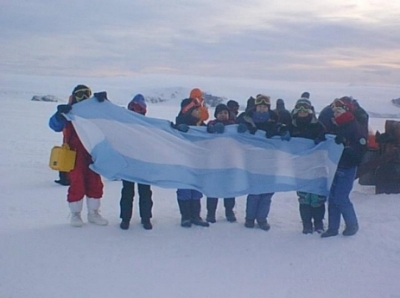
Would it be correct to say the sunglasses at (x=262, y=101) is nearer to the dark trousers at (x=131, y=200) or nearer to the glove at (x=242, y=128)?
the glove at (x=242, y=128)

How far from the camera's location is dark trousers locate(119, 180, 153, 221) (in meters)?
7.11

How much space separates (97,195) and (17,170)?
18.2 ft

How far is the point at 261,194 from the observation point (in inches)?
287

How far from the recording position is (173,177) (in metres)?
7.14

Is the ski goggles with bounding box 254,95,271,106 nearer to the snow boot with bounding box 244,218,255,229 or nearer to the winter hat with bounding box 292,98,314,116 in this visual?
the winter hat with bounding box 292,98,314,116

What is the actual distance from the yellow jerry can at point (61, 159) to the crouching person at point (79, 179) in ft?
0.34

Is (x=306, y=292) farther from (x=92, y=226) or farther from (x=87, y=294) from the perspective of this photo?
(x=92, y=226)

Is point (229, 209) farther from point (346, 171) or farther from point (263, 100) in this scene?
point (346, 171)

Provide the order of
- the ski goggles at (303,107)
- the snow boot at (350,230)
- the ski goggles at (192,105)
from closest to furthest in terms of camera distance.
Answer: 1. the snow boot at (350,230)
2. the ski goggles at (303,107)
3. the ski goggles at (192,105)

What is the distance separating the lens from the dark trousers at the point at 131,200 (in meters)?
7.11

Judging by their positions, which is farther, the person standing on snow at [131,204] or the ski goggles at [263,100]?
the ski goggles at [263,100]

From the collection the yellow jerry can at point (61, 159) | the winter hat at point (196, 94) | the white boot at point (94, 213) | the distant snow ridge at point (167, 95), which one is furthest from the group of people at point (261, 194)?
the distant snow ridge at point (167, 95)

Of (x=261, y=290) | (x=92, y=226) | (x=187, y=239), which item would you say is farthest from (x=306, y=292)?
(x=92, y=226)

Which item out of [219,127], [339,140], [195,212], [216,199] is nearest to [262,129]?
[219,127]
